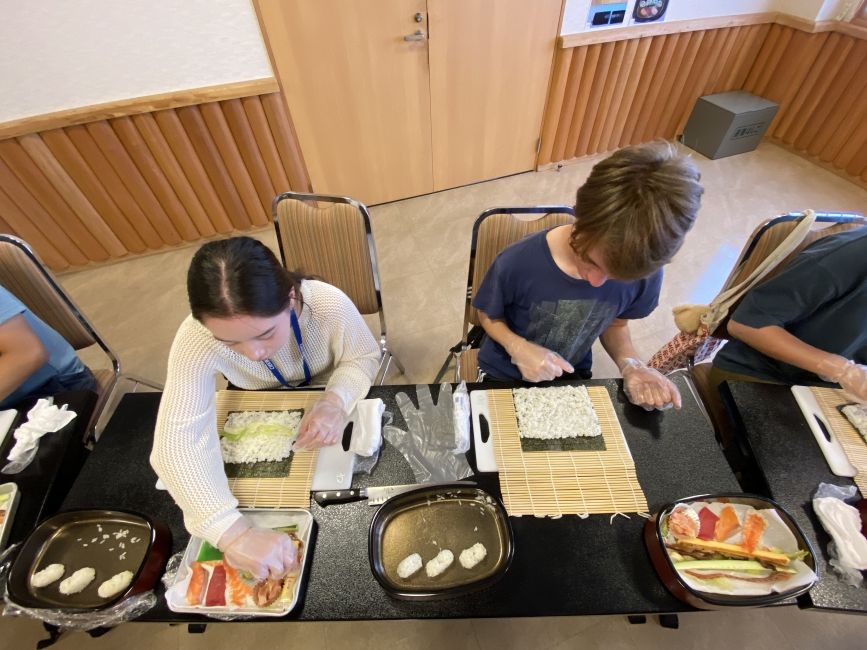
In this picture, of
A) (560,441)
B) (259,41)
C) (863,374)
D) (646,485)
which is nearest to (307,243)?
(560,441)

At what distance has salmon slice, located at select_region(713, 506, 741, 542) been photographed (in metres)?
0.78

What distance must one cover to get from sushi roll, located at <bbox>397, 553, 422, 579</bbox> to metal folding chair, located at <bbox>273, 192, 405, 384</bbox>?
675 mm

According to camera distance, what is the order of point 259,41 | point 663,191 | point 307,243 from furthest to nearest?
point 259,41 < point 307,243 < point 663,191

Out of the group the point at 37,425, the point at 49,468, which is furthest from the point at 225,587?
the point at 37,425

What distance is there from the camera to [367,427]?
3.12 ft

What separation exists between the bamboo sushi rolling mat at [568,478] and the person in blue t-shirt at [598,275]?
6.6 inches

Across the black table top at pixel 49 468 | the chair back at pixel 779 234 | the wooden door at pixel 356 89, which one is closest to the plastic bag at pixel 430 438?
the black table top at pixel 49 468

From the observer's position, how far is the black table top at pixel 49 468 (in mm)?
877

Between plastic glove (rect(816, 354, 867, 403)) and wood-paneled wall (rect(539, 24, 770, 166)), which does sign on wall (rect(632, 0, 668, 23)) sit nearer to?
wood-paneled wall (rect(539, 24, 770, 166))

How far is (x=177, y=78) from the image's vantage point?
2162 millimetres

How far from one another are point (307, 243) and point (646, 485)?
4.04 ft

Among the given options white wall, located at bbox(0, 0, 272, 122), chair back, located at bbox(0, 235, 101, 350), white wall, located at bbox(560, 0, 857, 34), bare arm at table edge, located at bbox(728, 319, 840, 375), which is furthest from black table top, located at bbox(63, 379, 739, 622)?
white wall, located at bbox(560, 0, 857, 34)

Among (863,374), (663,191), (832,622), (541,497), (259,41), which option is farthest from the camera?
(259,41)

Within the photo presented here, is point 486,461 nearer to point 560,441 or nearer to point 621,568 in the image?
point 560,441
